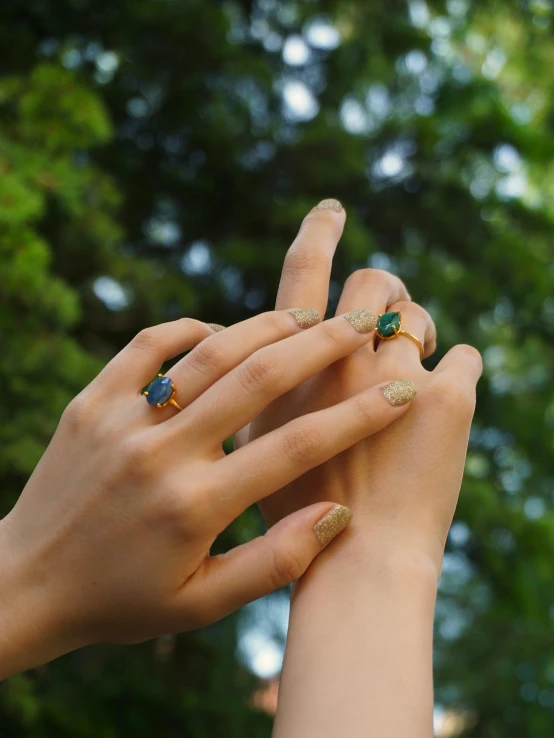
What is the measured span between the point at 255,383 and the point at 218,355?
97mm

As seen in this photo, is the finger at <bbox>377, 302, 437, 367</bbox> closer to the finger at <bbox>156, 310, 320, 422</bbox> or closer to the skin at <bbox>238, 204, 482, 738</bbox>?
the skin at <bbox>238, 204, 482, 738</bbox>

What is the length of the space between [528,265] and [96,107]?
227 centimetres

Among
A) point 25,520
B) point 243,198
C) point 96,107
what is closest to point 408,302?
point 25,520

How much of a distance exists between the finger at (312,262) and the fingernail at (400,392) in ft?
0.89

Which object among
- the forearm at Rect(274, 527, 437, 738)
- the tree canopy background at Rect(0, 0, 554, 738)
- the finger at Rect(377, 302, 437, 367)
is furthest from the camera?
the tree canopy background at Rect(0, 0, 554, 738)

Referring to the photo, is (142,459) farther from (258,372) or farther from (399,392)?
(399,392)

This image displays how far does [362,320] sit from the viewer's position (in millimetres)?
1300

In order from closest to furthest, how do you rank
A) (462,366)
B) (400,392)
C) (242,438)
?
(400,392), (462,366), (242,438)

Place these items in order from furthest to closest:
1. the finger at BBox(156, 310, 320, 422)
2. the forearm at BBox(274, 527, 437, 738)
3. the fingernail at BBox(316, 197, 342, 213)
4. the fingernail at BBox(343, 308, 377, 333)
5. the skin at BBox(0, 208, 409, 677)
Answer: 1. the fingernail at BBox(316, 197, 342, 213)
2. the fingernail at BBox(343, 308, 377, 333)
3. the finger at BBox(156, 310, 320, 422)
4. the skin at BBox(0, 208, 409, 677)
5. the forearm at BBox(274, 527, 437, 738)

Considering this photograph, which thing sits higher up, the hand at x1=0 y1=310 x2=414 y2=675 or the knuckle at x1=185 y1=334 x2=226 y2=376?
the knuckle at x1=185 y1=334 x2=226 y2=376

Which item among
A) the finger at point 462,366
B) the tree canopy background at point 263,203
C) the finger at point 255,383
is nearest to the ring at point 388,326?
the finger at point 462,366

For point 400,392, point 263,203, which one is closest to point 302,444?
point 400,392

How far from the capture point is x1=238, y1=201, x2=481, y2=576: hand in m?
1.24

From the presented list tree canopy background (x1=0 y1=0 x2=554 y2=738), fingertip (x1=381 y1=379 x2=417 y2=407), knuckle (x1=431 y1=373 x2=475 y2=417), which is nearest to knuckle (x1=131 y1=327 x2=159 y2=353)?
fingertip (x1=381 y1=379 x2=417 y2=407)
